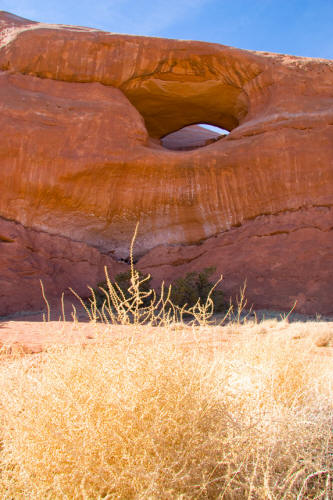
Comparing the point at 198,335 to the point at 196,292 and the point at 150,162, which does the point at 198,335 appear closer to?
the point at 196,292

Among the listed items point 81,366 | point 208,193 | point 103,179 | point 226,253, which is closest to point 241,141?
point 208,193

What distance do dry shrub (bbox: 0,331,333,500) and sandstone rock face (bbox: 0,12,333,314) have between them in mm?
7587

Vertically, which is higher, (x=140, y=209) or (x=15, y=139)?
(x=15, y=139)

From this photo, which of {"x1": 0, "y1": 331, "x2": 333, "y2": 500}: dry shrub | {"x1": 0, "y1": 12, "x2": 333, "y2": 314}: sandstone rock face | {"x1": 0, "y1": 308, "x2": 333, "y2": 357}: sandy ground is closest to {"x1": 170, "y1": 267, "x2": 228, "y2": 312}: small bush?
{"x1": 0, "y1": 12, "x2": 333, "y2": 314}: sandstone rock face

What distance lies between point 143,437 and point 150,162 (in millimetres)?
10134

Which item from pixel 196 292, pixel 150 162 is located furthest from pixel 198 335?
pixel 150 162

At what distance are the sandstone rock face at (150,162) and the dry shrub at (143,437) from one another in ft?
24.9

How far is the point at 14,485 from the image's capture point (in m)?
1.56

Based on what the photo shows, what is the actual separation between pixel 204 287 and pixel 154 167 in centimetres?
413

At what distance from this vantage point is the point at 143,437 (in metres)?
1.56

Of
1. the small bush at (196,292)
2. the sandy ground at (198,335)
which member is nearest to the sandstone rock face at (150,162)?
the small bush at (196,292)

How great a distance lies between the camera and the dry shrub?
1476 mm

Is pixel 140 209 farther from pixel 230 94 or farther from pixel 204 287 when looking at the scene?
pixel 230 94

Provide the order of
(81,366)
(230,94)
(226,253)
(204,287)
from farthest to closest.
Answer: (230,94) → (226,253) → (204,287) → (81,366)
